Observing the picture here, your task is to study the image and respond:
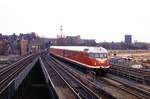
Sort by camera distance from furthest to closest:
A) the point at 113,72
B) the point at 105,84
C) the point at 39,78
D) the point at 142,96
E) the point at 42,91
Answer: the point at 39,78 → the point at 113,72 → the point at 42,91 → the point at 105,84 → the point at 142,96

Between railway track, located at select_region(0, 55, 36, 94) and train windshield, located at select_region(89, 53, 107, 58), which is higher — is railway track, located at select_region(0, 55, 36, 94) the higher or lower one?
the lower one

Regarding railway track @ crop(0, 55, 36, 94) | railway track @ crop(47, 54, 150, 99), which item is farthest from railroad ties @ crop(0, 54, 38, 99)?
railway track @ crop(47, 54, 150, 99)

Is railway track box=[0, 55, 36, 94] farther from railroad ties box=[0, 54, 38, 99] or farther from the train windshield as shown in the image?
the train windshield

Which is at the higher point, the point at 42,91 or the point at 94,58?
the point at 94,58

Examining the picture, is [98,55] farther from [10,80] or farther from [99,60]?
[10,80]

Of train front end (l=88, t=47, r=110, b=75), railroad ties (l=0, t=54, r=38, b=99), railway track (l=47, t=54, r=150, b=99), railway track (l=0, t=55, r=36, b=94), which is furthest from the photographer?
train front end (l=88, t=47, r=110, b=75)

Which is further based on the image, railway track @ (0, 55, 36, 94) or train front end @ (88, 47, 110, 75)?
train front end @ (88, 47, 110, 75)

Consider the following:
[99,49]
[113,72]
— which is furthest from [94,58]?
[113,72]

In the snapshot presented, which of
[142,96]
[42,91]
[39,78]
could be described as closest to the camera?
[142,96]

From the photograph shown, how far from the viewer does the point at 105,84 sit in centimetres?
3278

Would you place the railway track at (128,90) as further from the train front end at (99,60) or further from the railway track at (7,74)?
the railway track at (7,74)

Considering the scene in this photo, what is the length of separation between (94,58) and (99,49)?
1.73m

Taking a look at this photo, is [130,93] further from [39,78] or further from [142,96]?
[39,78]

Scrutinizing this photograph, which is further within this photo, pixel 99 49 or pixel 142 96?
pixel 99 49
